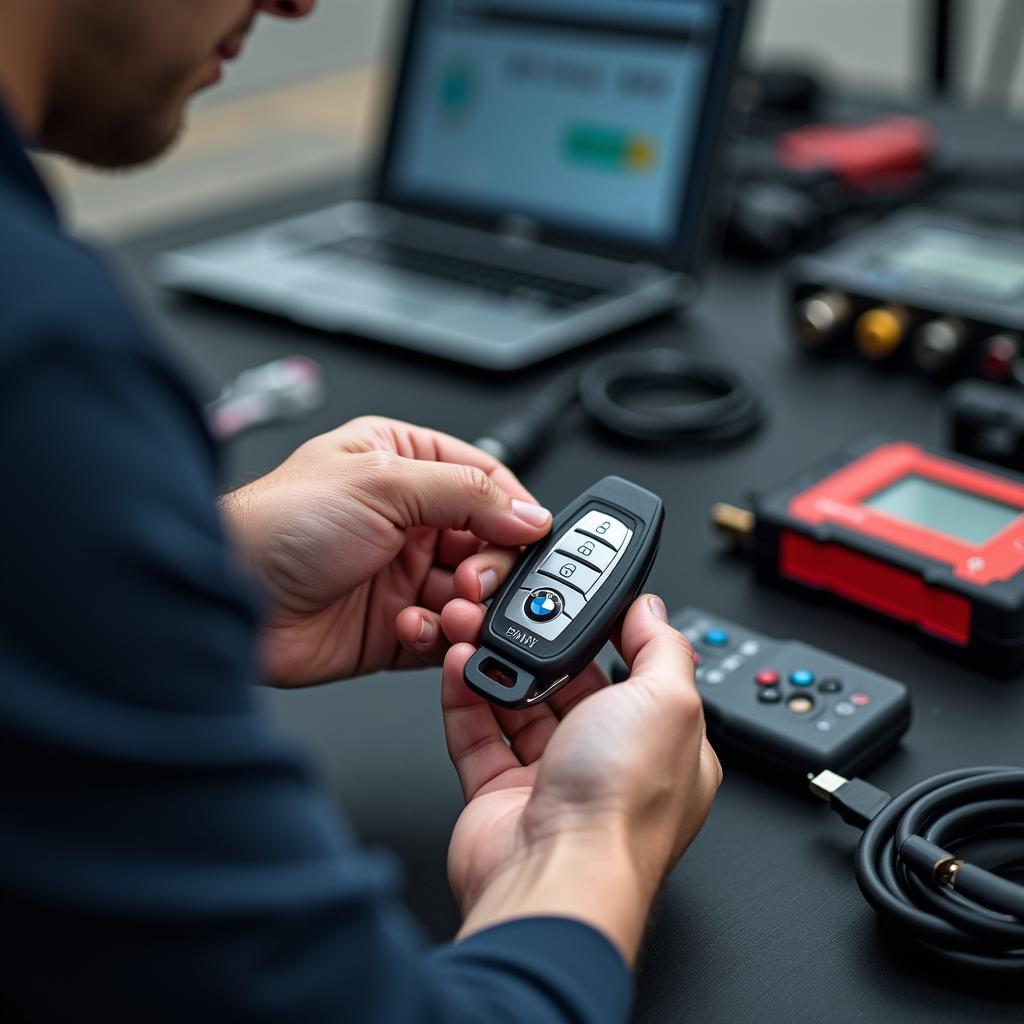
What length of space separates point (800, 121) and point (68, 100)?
4.87ft

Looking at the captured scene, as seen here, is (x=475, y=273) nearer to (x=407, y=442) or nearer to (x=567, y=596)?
(x=407, y=442)

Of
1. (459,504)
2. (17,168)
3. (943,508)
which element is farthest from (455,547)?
(17,168)

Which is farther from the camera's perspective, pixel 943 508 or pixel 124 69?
pixel 943 508

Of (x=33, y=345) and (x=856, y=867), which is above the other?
(x=33, y=345)

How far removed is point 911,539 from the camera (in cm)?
87

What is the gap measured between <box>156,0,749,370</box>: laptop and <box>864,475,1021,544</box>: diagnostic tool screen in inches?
16.5

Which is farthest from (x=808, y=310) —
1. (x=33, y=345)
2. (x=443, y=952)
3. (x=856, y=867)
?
(x=33, y=345)

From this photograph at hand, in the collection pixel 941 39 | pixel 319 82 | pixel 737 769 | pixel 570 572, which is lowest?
pixel 319 82

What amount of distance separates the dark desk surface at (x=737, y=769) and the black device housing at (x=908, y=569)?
0.5 inches

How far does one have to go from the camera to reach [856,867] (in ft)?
2.14

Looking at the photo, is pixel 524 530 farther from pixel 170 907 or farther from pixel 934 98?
pixel 934 98

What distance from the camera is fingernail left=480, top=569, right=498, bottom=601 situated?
0.77 metres

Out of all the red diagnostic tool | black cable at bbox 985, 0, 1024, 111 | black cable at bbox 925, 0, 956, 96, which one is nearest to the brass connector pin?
the red diagnostic tool

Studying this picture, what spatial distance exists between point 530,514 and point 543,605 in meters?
0.08
